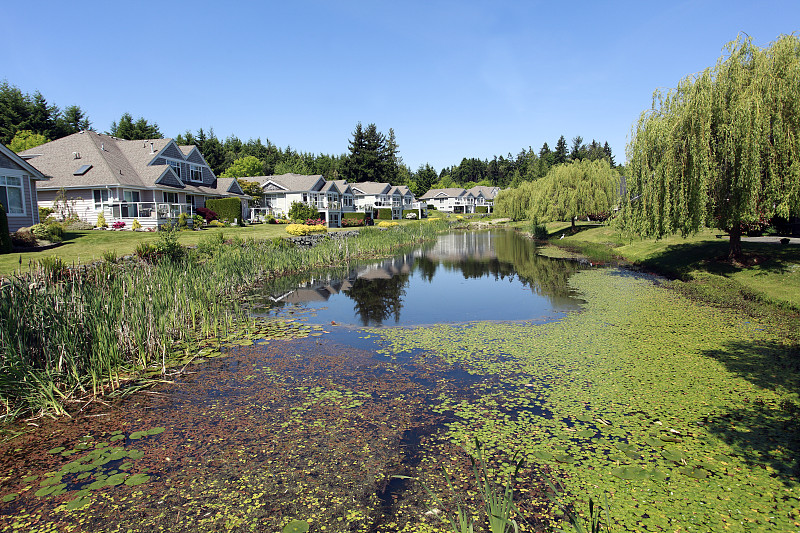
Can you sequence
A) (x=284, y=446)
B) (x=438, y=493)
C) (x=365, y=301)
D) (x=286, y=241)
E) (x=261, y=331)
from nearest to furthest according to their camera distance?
(x=438, y=493)
(x=284, y=446)
(x=261, y=331)
(x=365, y=301)
(x=286, y=241)

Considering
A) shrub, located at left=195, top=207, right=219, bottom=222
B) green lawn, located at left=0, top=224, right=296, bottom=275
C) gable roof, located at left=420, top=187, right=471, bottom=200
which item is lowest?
green lawn, located at left=0, top=224, right=296, bottom=275

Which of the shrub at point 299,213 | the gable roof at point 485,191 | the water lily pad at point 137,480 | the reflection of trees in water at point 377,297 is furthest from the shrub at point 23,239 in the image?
the gable roof at point 485,191

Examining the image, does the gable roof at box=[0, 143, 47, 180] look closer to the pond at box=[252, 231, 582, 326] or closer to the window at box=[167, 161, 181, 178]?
the window at box=[167, 161, 181, 178]

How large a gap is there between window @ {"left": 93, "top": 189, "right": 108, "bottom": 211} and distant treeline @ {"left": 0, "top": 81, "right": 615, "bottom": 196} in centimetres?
2464

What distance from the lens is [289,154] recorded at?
99.3m

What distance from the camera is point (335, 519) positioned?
4.25 metres

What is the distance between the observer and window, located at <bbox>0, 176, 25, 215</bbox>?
21114 millimetres

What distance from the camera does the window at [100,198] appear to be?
3019 cm

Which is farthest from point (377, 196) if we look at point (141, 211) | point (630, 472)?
point (630, 472)

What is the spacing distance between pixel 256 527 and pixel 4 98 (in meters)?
67.0

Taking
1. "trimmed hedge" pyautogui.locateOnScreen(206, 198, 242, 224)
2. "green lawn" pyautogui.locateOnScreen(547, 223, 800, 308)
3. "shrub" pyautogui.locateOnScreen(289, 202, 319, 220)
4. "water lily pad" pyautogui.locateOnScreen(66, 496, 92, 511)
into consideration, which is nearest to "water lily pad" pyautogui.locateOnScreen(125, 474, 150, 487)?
"water lily pad" pyautogui.locateOnScreen(66, 496, 92, 511)

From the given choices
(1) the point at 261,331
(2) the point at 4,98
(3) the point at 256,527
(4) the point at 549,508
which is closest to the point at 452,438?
(4) the point at 549,508

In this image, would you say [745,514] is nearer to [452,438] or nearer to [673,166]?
[452,438]

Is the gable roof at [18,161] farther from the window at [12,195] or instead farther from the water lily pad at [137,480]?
the water lily pad at [137,480]
